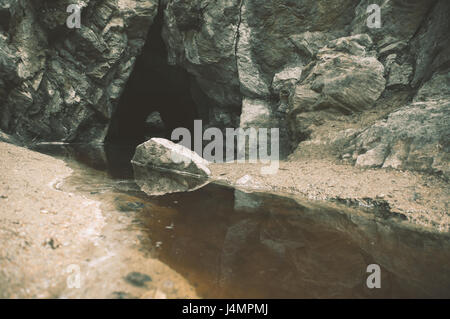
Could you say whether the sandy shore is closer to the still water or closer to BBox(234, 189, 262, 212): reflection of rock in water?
the still water

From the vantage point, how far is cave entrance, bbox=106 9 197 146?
2011cm

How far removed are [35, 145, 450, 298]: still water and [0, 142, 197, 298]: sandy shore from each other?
302mm

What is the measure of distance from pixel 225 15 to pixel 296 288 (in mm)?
14313

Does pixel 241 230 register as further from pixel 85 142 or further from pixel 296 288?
pixel 85 142

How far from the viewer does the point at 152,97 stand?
2502 centimetres

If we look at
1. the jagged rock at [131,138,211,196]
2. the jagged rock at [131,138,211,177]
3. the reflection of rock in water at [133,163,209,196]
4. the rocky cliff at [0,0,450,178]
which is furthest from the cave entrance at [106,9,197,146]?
the reflection of rock in water at [133,163,209,196]

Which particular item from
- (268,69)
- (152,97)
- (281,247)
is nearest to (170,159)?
(281,247)

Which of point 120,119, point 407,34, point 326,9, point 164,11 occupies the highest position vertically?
point 164,11

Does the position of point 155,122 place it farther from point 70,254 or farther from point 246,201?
point 70,254

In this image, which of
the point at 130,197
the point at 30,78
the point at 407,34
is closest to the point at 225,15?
the point at 407,34

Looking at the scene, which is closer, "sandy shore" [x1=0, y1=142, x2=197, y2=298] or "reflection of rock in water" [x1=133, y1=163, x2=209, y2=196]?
"sandy shore" [x1=0, y1=142, x2=197, y2=298]

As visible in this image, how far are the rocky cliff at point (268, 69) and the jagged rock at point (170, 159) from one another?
387 centimetres

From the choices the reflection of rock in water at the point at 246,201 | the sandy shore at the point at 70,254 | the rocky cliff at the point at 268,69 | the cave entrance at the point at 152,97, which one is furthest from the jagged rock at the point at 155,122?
the sandy shore at the point at 70,254
